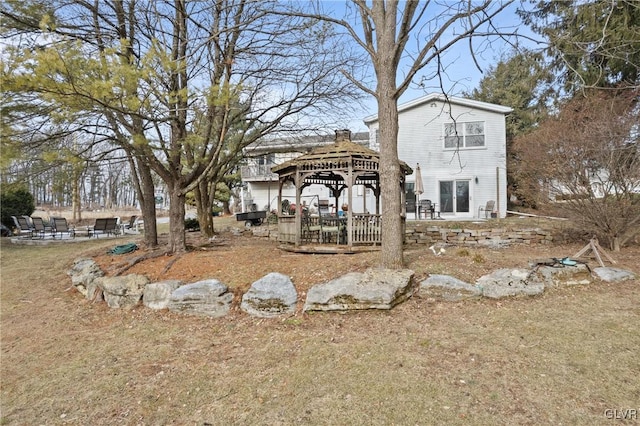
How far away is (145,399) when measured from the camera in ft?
Result: 10.7

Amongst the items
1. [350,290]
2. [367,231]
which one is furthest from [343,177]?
[350,290]

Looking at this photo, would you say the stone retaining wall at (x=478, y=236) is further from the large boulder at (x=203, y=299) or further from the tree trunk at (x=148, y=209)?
the tree trunk at (x=148, y=209)

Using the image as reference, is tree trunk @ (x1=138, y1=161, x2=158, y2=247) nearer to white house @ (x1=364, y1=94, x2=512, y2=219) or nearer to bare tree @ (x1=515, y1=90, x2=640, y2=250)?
bare tree @ (x1=515, y1=90, x2=640, y2=250)

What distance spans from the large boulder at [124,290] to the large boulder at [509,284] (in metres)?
5.51

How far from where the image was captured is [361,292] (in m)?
5.11

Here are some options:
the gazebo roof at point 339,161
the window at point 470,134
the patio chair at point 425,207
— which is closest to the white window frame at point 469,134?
the window at point 470,134

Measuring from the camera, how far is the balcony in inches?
962

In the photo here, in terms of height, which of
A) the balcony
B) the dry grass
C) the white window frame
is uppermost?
the white window frame

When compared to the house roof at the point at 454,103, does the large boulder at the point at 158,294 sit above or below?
below

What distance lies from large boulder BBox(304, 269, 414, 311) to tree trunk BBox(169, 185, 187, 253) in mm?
4255

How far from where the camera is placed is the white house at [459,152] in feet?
55.8

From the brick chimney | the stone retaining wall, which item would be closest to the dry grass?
the brick chimney

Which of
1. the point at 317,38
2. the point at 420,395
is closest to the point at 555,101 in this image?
the point at 317,38

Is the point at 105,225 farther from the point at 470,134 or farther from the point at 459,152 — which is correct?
the point at 470,134
